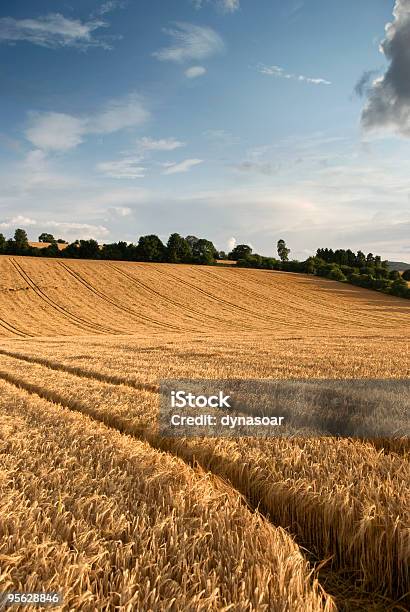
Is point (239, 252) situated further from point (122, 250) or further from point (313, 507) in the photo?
point (313, 507)

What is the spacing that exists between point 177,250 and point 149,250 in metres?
5.94

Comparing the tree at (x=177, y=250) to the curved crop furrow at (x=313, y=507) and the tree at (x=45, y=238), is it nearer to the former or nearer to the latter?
the tree at (x=45, y=238)

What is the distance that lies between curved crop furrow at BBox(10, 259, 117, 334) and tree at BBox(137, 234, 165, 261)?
27.5 metres

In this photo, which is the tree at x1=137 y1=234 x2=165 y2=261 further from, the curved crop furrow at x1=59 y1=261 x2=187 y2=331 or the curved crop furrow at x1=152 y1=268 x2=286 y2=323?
the curved crop furrow at x1=59 y1=261 x2=187 y2=331

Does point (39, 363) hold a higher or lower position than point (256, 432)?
lower

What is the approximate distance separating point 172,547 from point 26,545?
1075mm

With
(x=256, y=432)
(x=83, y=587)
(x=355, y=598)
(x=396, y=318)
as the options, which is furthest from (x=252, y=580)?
(x=396, y=318)

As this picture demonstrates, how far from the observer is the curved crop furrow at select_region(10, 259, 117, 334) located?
136 feet

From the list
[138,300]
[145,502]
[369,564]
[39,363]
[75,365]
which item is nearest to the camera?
[369,564]

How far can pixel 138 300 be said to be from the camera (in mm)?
57000

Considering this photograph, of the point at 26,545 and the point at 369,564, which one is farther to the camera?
the point at 369,564

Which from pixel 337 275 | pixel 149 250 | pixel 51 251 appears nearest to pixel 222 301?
pixel 149 250

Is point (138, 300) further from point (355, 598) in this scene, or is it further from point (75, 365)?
point (355, 598)

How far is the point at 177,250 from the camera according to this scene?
8981 cm
